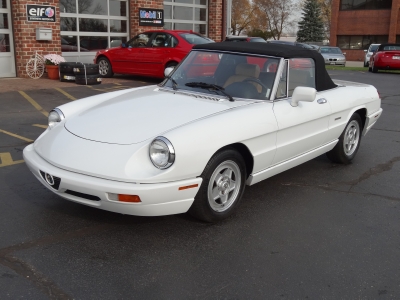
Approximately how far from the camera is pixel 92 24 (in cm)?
1602

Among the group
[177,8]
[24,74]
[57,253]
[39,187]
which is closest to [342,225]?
[57,253]

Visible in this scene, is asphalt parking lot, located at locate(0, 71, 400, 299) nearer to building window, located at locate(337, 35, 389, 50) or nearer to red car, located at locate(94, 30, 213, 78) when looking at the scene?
red car, located at locate(94, 30, 213, 78)

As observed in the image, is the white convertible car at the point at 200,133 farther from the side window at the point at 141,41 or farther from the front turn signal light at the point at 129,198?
the side window at the point at 141,41

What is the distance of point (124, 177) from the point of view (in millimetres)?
3467

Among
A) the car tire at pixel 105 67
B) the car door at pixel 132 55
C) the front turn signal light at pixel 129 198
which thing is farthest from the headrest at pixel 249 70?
the car tire at pixel 105 67

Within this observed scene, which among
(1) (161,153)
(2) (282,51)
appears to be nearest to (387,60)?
(2) (282,51)

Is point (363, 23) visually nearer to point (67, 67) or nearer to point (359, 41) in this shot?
point (359, 41)

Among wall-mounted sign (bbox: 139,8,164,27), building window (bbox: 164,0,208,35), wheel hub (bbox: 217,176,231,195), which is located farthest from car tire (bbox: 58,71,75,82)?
wheel hub (bbox: 217,176,231,195)

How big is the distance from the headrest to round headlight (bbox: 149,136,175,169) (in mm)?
1604

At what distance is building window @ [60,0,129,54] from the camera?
602 inches

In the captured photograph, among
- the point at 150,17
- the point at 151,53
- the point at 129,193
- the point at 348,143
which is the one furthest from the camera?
the point at 150,17

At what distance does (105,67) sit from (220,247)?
1207cm

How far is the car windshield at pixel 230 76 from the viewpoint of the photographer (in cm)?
469

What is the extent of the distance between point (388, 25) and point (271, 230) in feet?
138
